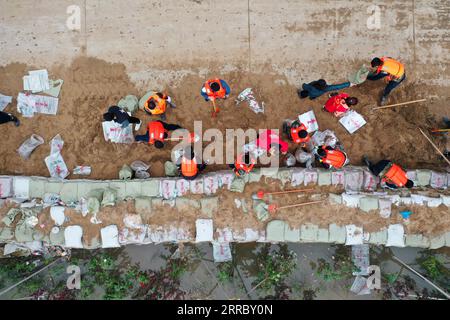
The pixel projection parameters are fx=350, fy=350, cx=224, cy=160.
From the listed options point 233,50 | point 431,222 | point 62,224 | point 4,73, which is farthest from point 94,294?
point 431,222

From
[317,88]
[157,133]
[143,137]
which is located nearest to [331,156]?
[317,88]

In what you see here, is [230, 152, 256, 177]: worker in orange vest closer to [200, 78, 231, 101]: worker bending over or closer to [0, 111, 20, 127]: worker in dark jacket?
[200, 78, 231, 101]: worker bending over

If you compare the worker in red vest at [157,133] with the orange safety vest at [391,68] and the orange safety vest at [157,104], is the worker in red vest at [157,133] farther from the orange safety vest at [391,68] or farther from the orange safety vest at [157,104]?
the orange safety vest at [391,68]

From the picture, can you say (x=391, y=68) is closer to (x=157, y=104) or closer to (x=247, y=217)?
(x=247, y=217)

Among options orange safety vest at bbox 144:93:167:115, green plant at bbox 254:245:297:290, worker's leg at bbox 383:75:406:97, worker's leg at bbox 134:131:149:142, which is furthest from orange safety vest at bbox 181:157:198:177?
worker's leg at bbox 383:75:406:97

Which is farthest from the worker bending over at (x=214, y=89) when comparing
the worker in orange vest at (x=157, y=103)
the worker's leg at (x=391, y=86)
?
the worker's leg at (x=391, y=86)

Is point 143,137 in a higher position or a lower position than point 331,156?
higher
